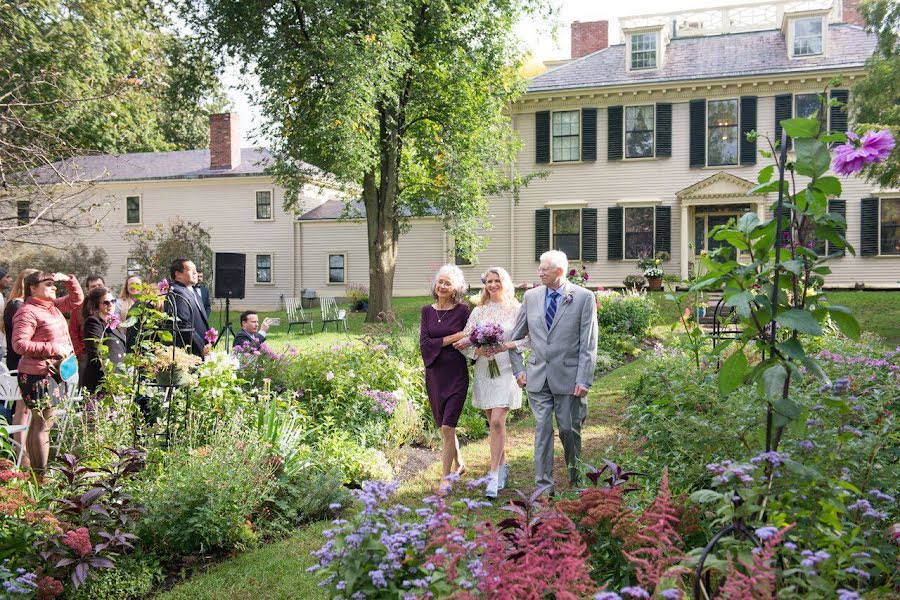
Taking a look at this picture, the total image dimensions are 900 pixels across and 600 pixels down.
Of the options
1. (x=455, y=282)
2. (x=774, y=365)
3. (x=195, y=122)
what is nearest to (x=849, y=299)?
(x=455, y=282)

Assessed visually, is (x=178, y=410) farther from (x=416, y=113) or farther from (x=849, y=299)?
(x=849, y=299)

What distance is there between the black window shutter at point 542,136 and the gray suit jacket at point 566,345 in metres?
20.8

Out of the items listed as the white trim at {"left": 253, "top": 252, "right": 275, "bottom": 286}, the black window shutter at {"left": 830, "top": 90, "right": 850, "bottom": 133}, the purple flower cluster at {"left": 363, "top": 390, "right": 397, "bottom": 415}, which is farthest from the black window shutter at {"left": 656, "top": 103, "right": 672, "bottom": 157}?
the purple flower cluster at {"left": 363, "top": 390, "right": 397, "bottom": 415}

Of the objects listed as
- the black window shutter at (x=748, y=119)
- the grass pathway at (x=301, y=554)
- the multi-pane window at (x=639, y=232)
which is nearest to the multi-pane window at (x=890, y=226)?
the black window shutter at (x=748, y=119)

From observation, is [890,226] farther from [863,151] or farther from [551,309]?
[863,151]

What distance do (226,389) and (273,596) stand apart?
2.50 metres

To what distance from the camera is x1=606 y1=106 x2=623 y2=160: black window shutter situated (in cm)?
2555

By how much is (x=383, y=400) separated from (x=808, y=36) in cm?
2237

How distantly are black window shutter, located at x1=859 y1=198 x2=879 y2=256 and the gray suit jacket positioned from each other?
21106 millimetres

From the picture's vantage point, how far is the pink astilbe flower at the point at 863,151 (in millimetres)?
2791

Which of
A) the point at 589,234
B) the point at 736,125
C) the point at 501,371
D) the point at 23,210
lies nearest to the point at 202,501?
the point at 501,371

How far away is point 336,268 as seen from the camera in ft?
107

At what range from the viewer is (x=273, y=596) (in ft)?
14.8

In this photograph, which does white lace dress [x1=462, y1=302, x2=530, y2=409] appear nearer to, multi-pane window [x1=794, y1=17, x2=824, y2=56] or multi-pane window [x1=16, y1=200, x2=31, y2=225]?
multi-pane window [x1=16, y1=200, x2=31, y2=225]
